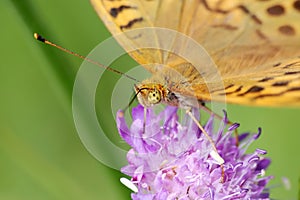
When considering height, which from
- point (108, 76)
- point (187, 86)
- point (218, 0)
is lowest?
point (108, 76)

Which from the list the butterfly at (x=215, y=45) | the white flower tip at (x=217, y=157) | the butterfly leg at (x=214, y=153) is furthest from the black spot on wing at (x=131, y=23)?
the white flower tip at (x=217, y=157)

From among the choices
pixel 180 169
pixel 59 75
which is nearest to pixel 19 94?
pixel 59 75

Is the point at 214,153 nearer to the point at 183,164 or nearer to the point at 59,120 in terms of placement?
the point at 183,164

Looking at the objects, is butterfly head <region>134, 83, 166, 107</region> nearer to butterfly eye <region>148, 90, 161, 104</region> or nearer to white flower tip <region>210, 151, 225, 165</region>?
butterfly eye <region>148, 90, 161, 104</region>

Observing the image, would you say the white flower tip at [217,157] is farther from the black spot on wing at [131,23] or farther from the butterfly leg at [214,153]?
the black spot on wing at [131,23]

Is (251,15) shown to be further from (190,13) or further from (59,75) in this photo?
(59,75)

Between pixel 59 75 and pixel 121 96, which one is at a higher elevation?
pixel 59 75

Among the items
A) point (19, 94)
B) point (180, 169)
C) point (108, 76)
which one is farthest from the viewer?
point (19, 94)

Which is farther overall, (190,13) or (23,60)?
(23,60)
